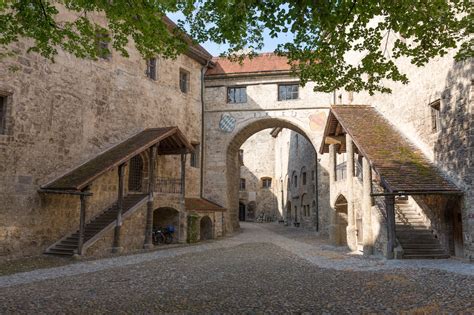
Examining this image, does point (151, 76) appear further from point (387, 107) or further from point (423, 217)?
point (423, 217)

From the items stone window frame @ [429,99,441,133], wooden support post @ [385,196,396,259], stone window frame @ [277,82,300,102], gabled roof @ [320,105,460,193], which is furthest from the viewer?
stone window frame @ [277,82,300,102]

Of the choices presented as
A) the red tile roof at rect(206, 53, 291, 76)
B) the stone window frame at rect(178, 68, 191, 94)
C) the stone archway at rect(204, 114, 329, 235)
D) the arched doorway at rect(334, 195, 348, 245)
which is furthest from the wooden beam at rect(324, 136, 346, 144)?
the stone window frame at rect(178, 68, 191, 94)

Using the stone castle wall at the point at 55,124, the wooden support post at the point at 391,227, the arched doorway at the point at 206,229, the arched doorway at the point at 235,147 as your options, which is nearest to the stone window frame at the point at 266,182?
the arched doorway at the point at 235,147

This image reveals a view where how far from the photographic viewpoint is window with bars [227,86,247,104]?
23.4m

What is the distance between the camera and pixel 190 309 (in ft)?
19.4

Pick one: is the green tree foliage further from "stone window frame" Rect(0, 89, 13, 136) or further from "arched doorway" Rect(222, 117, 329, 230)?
"arched doorway" Rect(222, 117, 329, 230)

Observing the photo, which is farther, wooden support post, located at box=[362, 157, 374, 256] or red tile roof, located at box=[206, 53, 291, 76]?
red tile roof, located at box=[206, 53, 291, 76]

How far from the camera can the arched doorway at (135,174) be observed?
17828mm

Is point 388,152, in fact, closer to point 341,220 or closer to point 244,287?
point 341,220

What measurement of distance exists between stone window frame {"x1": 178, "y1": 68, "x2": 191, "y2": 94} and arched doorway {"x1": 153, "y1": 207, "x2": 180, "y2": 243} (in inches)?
289

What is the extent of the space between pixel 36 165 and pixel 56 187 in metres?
1.15

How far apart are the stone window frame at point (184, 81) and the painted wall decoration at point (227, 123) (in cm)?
269

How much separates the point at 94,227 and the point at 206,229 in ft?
22.9

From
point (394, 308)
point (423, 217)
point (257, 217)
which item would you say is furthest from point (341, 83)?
point (257, 217)
